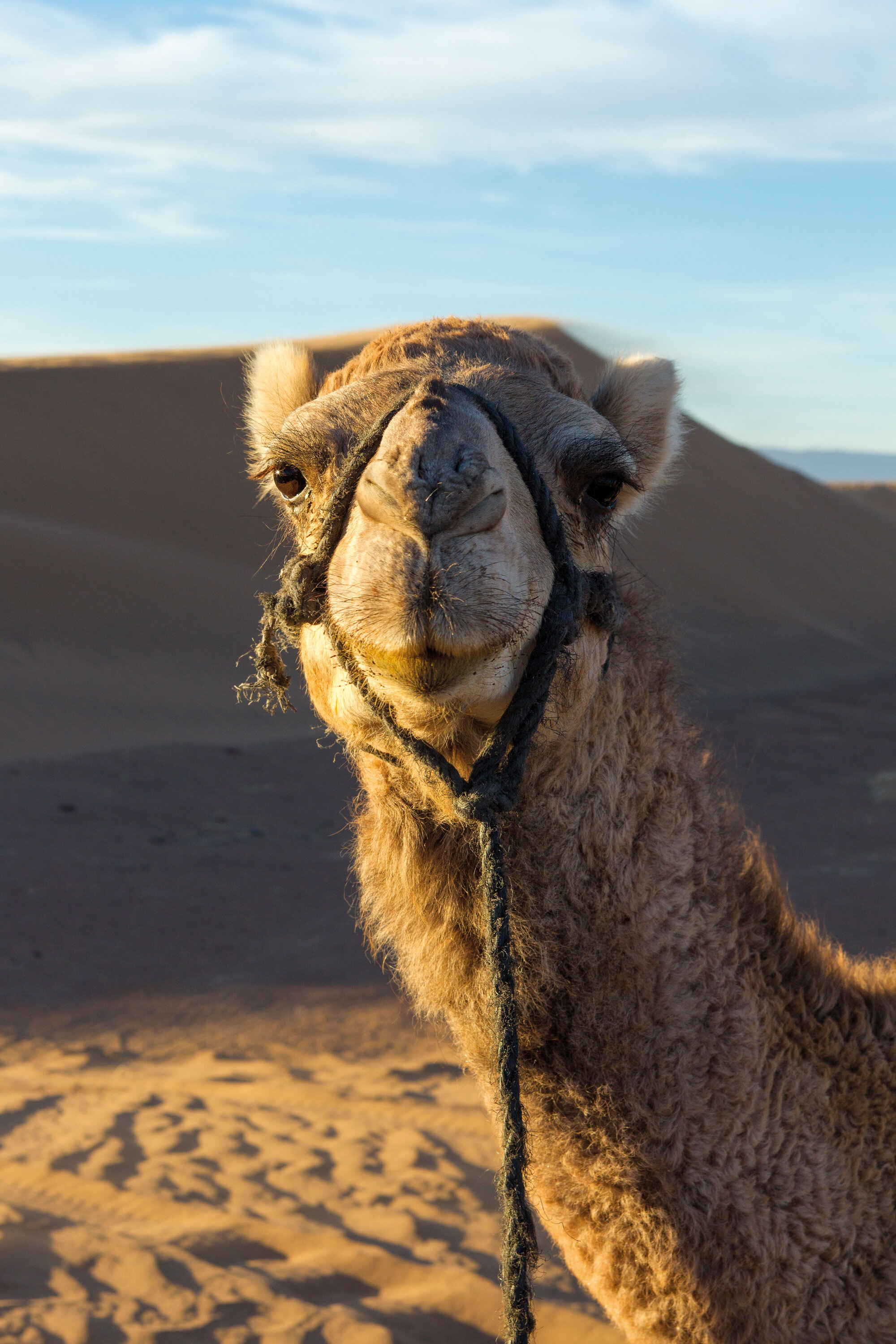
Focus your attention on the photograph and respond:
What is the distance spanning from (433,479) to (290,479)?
2.25 ft

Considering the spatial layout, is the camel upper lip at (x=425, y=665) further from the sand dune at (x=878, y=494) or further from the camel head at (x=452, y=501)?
the sand dune at (x=878, y=494)

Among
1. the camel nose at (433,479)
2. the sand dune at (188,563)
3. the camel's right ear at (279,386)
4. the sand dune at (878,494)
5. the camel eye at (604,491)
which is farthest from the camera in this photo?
the sand dune at (878,494)

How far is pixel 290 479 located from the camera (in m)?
2.31

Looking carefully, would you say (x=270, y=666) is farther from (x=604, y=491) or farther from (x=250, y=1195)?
(x=250, y=1195)

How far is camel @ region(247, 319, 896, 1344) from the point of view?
211 cm

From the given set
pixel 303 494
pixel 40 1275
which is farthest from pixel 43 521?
pixel 303 494

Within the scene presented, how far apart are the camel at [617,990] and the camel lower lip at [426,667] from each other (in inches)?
6.9

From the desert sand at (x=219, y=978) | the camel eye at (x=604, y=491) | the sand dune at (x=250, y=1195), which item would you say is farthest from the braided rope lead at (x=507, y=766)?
the sand dune at (x=250, y=1195)

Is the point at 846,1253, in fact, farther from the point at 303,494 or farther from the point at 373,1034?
the point at 373,1034

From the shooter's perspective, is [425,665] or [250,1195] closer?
[425,665]

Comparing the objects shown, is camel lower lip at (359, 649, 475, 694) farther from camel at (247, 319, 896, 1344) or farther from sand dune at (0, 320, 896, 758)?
sand dune at (0, 320, 896, 758)

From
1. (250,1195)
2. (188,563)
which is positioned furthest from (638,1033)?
(188,563)

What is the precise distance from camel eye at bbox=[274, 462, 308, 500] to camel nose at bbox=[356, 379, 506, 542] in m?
0.48

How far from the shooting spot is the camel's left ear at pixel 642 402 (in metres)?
2.58
